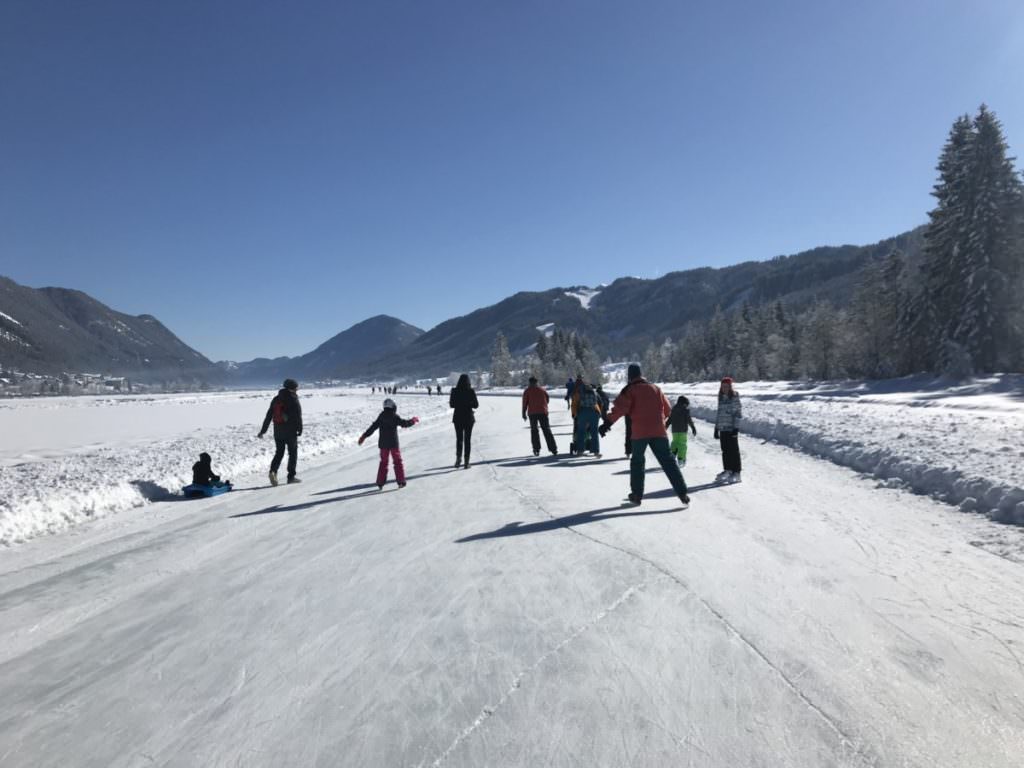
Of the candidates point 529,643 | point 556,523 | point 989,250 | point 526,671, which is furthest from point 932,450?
point 989,250

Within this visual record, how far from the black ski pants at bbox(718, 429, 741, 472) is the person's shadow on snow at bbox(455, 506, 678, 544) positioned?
2.50 metres

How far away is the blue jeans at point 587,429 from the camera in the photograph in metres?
12.0

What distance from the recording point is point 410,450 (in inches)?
585

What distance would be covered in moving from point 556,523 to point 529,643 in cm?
290

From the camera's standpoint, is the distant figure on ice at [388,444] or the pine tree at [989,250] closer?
the distant figure on ice at [388,444]

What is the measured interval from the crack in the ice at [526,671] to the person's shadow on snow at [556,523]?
75.9 inches

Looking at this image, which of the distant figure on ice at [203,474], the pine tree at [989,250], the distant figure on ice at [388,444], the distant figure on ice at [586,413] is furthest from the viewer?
the pine tree at [989,250]

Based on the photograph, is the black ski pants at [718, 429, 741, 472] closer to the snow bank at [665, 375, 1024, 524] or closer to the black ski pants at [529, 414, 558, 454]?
the snow bank at [665, 375, 1024, 524]

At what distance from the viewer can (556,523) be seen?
6.08m

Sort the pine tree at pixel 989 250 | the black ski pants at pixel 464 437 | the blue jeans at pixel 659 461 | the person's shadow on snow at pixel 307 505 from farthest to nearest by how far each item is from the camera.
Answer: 1. the pine tree at pixel 989 250
2. the black ski pants at pixel 464 437
3. the person's shadow on snow at pixel 307 505
4. the blue jeans at pixel 659 461

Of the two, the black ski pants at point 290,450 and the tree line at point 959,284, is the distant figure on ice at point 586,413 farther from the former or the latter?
the tree line at point 959,284

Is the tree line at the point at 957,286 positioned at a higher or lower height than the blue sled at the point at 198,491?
higher

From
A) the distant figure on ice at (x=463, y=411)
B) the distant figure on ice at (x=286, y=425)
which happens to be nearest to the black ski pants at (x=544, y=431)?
the distant figure on ice at (x=463, y=411)

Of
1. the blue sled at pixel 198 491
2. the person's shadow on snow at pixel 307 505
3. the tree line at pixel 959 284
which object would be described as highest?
the tree line at pixel 959 284
